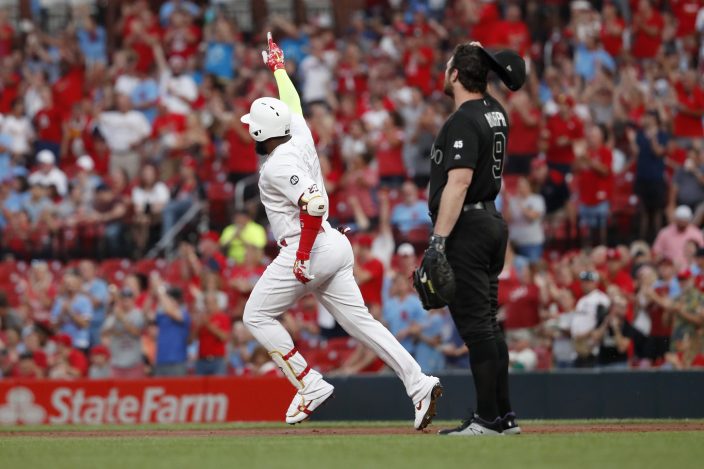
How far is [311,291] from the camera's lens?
1018cm

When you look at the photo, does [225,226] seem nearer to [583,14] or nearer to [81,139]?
[81,139]

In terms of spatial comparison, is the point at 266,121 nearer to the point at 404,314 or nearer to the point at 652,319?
the point at 404,314

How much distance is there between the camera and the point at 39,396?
47.0ft

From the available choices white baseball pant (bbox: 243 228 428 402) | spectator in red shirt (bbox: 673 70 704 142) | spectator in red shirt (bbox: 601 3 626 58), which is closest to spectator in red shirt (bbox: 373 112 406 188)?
spectator in red shirt (bbox: 601 3 626 58)

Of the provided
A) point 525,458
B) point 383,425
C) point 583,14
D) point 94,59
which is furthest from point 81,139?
point 525,458

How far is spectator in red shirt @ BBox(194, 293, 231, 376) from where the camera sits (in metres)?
15.8

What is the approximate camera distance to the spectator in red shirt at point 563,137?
18.2 meters

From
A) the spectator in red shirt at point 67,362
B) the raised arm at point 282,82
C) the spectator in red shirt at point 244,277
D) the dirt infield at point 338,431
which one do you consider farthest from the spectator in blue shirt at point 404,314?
the raised arm at point 282,82

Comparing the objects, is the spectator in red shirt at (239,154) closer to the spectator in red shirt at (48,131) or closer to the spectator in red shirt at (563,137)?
the spectator in red shirt at (48,131)

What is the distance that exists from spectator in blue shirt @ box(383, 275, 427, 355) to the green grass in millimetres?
5803

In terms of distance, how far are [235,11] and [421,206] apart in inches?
374

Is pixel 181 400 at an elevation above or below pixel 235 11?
below

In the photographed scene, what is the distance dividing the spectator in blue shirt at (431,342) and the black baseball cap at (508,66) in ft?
20.5

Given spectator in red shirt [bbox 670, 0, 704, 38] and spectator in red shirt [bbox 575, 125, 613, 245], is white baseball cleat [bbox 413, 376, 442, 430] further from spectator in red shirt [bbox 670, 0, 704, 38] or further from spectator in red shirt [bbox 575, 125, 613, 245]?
spectator in red shirt [bbox 670, 0, 704, 38]
